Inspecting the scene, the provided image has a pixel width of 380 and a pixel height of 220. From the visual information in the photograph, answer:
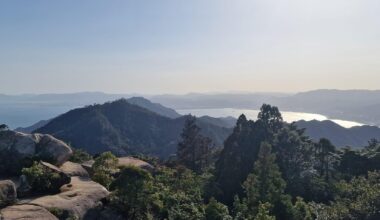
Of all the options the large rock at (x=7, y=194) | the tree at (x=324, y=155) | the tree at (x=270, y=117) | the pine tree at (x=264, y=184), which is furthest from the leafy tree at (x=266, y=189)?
the tree at (x=270, y=117)

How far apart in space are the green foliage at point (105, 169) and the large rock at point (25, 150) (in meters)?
2.52

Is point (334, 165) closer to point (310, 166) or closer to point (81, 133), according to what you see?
point (310, 166)

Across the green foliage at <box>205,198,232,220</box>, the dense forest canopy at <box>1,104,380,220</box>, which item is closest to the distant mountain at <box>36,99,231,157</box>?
the dense forest canopy at <box>1,104,380,220</box>

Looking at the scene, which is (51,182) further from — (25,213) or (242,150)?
(242,150)

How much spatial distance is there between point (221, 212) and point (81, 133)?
512 ft

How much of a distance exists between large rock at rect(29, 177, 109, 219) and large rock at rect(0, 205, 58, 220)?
685 millimetres

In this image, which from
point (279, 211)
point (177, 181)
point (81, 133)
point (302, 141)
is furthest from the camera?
point (81, 133)

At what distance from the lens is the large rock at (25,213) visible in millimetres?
19547

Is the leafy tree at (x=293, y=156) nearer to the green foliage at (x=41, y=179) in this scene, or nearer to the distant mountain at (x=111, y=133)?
the green foliage at (x=41, y=179)

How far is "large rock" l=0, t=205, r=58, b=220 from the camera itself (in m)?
19.5

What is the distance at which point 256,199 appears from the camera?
33.8 m

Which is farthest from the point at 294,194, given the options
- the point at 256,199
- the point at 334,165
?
the point at 256,199

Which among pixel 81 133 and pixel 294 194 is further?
pixel 81 133

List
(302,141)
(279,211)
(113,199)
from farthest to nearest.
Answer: (302,141), (279,211), (113,199)
